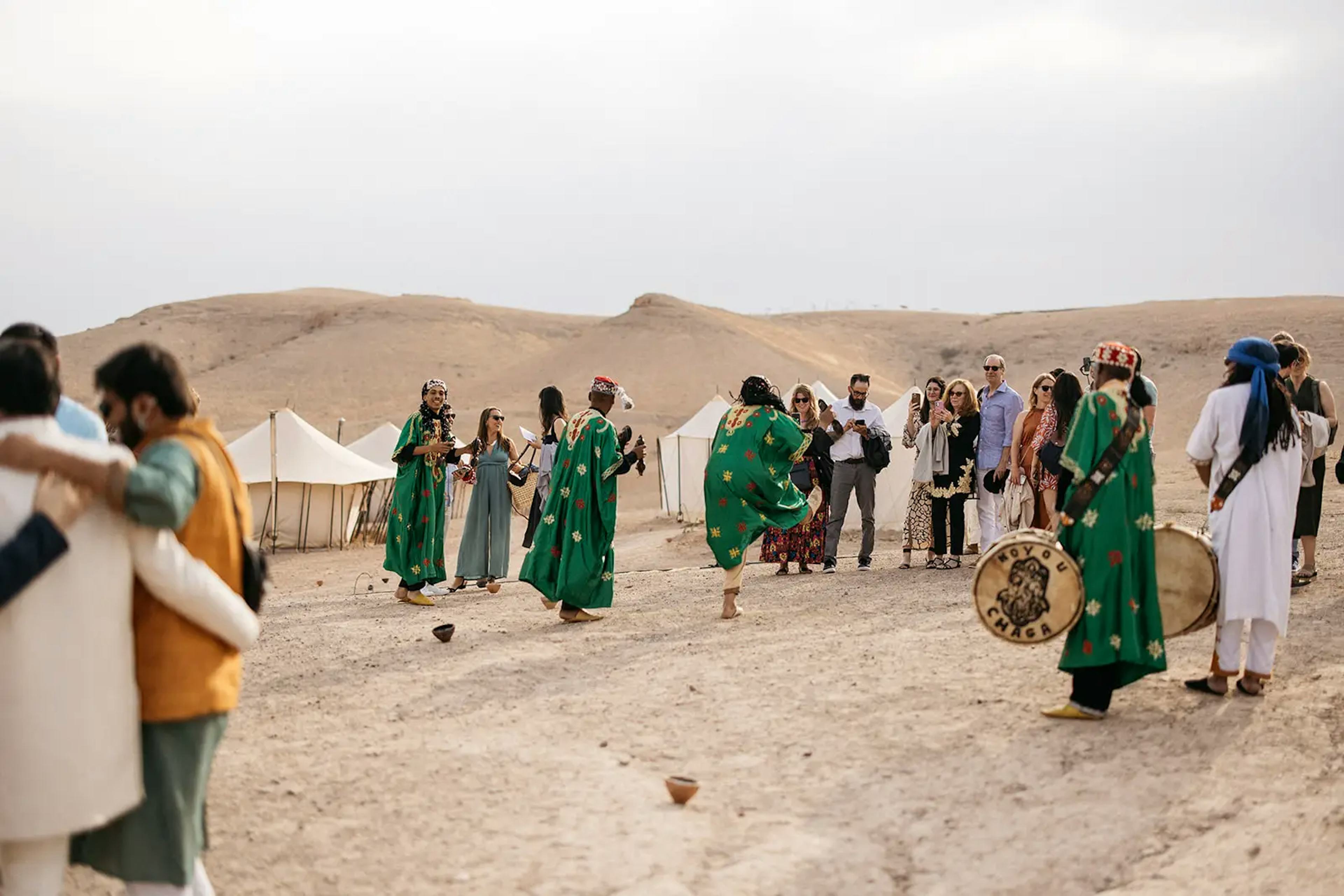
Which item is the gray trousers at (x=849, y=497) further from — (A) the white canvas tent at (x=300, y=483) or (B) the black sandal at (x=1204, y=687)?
(A) the white canvas tent at (x=300, y=483)

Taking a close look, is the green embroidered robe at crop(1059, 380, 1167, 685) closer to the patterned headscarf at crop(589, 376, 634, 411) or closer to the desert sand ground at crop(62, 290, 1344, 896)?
the desert sand ground at crop(62, 290, 1344, 896)

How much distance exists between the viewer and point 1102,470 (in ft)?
18.1

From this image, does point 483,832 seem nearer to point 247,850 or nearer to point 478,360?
point 247,850

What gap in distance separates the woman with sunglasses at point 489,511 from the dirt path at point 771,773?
331cm

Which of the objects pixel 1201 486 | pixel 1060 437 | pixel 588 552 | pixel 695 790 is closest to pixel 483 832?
pixel 695 790

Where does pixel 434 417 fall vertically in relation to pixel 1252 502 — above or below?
above

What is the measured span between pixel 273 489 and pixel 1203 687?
16960 mm

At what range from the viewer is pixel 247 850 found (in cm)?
454

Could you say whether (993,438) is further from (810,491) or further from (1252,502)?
Result: (1252,502)

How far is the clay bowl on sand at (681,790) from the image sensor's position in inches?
191

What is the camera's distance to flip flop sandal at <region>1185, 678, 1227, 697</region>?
6098mm

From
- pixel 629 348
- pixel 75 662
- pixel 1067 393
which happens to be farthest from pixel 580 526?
pixel 629 348

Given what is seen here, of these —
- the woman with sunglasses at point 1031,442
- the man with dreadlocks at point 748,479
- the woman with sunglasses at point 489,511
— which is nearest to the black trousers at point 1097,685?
the man with dreadlocks at point 748,479

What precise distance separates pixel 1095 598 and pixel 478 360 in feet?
189
